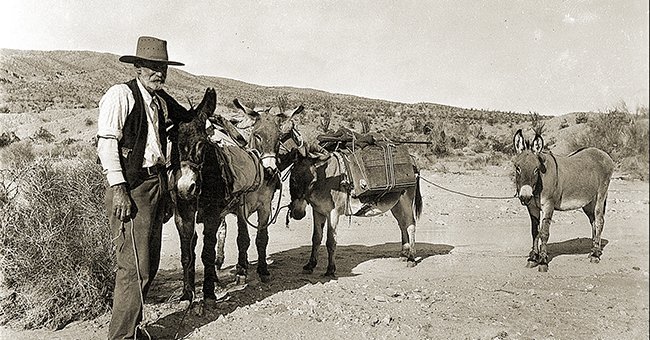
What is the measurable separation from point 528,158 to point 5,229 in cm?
716

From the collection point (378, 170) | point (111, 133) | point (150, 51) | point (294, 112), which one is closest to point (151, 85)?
point (150, 51)

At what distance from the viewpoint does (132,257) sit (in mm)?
4520

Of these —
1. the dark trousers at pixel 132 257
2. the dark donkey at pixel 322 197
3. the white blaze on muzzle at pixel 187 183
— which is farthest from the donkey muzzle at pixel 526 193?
the dark trousers at pixel 132 257

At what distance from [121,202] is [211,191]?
1654mm

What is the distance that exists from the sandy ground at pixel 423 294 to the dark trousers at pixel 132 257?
2.24 ft

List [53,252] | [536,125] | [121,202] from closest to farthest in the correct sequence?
1. [121,202]
2. [53,252]
3. [536,125]

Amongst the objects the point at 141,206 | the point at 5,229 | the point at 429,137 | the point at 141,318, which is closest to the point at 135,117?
the point at 141,206

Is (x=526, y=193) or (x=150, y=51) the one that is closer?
(x=150, y=51)

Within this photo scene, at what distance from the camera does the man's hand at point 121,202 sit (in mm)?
4273

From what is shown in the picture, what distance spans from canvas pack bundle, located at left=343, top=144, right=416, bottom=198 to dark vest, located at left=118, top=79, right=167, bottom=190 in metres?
4.09

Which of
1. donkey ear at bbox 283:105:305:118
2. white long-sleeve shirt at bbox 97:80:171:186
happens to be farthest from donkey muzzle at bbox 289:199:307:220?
white long-sleeve shirt at bbox 97:80:171:186

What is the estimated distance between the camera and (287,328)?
5488 mm

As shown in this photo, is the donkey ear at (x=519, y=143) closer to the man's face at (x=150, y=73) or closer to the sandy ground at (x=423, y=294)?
the sandy ground at (x=423, y=294)

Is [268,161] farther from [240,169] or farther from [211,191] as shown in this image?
[211,191]
